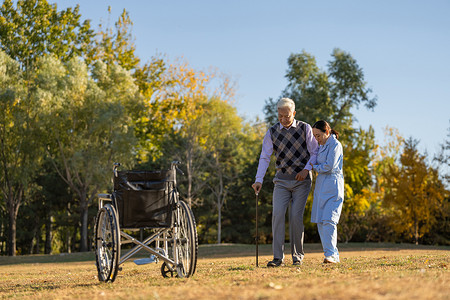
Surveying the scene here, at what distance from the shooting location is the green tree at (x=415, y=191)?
22953 millimetres

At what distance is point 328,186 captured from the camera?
7113 mm

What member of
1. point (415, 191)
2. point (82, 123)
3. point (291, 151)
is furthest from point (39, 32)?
point (291, 151)

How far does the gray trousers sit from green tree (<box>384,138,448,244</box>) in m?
17.0

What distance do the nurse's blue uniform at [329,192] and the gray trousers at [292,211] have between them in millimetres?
213

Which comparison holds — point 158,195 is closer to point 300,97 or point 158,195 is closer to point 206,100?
point 300,97

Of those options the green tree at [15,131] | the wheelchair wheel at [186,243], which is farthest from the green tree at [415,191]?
the wheelchair wheel at [186,243]

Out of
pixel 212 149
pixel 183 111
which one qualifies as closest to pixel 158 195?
pixel 183 111

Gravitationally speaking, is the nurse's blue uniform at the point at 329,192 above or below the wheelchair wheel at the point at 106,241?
above

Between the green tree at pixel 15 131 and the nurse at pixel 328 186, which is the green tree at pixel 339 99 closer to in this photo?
the green tree at pixel 15 131

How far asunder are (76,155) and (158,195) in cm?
1795

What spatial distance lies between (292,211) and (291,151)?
0.76 m

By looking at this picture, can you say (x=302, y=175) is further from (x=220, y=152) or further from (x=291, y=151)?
(x=220, y=152)

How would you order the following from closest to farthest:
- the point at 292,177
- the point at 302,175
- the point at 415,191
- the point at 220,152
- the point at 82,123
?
the point at 302,175 → the point at 292,177 → the point at 415,191 → the point at 82,123 → the point at 220,152

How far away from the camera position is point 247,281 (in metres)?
5.14
